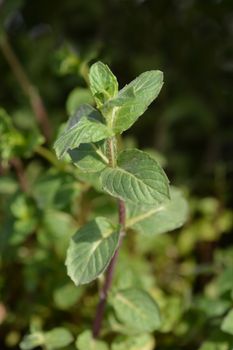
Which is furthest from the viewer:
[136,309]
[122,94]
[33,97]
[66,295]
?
[33,97]

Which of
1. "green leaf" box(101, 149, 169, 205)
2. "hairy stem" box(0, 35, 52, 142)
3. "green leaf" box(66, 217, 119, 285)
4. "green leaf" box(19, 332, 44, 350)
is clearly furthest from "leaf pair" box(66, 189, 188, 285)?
"hairy stem" box(0, 35, 52, 142)

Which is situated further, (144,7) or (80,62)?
(144,7)

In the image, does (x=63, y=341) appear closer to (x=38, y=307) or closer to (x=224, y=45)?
(x=38, y=307)

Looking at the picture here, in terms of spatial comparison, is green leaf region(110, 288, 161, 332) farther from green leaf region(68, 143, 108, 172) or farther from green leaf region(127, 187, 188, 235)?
green leaf region(68, 143, 108, 172)

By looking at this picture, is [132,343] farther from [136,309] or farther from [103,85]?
[103,85]

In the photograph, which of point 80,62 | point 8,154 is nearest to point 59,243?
point 8,154

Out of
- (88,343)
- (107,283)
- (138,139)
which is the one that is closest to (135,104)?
(107,283)
